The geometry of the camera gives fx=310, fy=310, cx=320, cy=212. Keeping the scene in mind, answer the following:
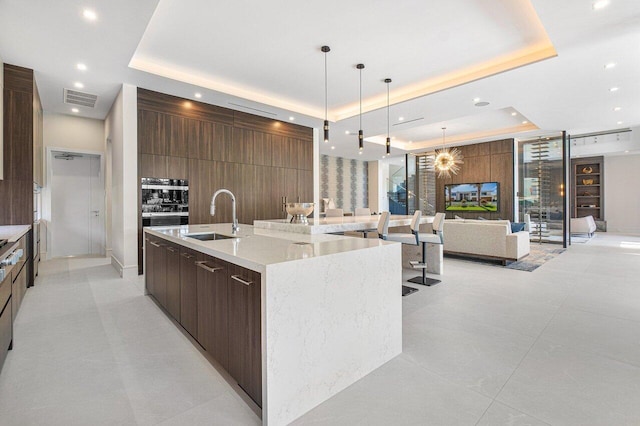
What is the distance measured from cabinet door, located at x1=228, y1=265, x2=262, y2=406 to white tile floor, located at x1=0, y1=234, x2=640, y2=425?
0.50 feet

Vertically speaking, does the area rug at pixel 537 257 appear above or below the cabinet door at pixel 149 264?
below

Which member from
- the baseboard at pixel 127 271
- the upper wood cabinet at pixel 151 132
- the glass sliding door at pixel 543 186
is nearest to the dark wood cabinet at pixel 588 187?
the glass sliding door at pixel 543 186

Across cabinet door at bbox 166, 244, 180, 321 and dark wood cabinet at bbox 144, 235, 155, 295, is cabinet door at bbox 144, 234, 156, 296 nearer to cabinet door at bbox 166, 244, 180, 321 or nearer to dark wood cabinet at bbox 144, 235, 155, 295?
dark wood cabinet at bbox 144, 235, 155, 295

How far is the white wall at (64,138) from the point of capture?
6.00 meters

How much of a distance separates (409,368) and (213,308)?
1.36 m

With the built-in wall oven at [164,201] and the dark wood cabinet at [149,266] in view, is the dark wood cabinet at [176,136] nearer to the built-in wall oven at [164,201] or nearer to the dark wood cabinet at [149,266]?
the built-in wall oven at [164,201]

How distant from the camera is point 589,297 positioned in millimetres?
3645

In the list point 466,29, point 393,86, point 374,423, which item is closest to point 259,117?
point 393,86

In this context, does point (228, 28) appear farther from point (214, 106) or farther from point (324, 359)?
point (324, 359)

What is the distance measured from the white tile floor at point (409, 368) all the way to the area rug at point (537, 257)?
1651 mm

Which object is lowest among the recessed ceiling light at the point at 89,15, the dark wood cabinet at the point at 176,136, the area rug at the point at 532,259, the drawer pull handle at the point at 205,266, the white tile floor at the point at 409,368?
the white tile floor at the point at 409,368

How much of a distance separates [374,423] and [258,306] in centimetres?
82

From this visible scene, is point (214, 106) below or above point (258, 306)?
above

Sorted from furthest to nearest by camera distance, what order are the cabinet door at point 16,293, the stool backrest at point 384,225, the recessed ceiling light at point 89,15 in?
the stool backrest at point 384,225, the recessed ceiling light at point 89,15, the cabinet door at point 16,293
